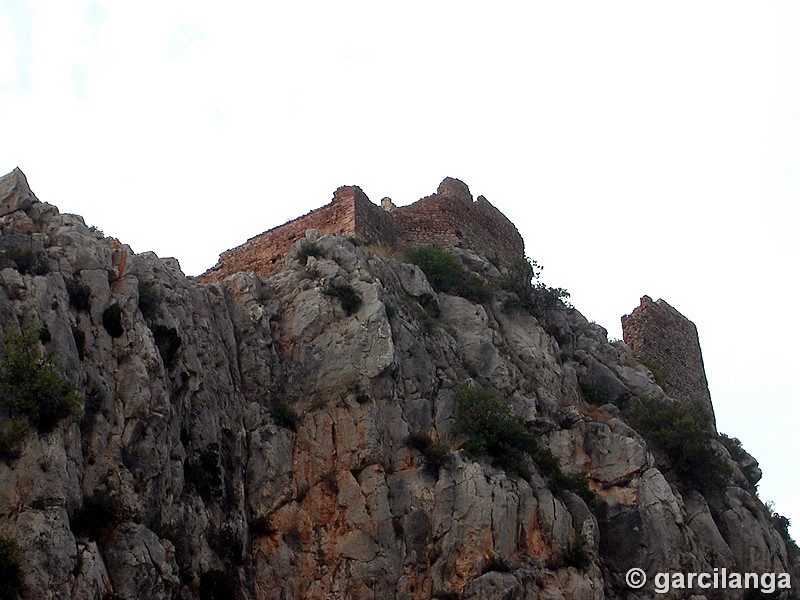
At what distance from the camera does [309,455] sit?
75.0ft

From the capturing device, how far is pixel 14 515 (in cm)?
1583

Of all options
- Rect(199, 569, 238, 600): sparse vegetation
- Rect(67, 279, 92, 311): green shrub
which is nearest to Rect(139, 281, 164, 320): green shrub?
Rect(67, 279, 92, 311): green shrub

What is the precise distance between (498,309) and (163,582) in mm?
Answer: 16492

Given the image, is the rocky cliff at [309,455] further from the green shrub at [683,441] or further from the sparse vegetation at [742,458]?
the sparse vegetation at [742,458]

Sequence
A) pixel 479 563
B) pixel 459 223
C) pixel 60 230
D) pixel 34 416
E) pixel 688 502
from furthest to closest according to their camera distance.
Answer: pixel 459 223 → pixel 688 502 → pixel 60 230 → pixel 479 563 → pixel 34 416

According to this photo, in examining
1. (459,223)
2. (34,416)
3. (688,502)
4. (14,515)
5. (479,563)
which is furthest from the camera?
(459,223)

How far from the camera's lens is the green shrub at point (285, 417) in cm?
2344

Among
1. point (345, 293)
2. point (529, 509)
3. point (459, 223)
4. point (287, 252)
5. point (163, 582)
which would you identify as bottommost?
point (163, 582)

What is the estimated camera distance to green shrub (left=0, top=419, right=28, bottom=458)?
1650 centimetres

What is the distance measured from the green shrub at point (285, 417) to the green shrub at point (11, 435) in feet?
24.7

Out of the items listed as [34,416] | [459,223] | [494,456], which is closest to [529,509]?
[494,456]

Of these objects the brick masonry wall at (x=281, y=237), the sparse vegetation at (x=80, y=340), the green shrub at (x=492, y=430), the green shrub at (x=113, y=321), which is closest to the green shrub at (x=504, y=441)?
the green shrub at (x=492, y=430)

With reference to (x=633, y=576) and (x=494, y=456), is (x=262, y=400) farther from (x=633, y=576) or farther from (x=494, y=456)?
(x=633, y=576)

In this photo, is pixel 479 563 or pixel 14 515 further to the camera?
pixel 479 563
